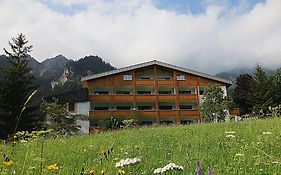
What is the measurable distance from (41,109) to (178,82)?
21949 millimetres

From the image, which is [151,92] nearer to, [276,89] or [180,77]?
[180,77]

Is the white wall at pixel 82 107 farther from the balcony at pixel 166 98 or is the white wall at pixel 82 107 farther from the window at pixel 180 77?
the window at pixel 180 77

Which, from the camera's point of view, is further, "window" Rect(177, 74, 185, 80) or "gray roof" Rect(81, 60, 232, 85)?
"window" Rect(177, 74, 185, 80)

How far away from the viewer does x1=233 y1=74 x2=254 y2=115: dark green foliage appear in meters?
54.5

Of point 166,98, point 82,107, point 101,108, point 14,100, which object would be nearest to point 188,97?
point 166,98

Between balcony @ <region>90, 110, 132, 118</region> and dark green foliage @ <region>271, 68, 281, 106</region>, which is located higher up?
dark green foliage @ <region>271, 68, 281, 106</region>

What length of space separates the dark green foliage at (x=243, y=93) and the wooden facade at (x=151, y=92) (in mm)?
7506

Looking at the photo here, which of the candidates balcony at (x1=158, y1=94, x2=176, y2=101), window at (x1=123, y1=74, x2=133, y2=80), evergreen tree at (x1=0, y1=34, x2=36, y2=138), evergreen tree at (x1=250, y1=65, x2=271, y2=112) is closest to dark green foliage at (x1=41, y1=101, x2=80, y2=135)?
evergreen tree at (x1=0, y1=34, x2=36, y2=138)

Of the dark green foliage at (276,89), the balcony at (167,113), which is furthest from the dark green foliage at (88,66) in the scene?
the balcony at (167,113)

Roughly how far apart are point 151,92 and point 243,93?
15.7 metres

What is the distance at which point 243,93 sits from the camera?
182 ft

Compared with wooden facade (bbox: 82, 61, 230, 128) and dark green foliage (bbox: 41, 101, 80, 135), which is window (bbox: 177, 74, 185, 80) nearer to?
wooden facade (bbox: 82, 61, 230, 128)

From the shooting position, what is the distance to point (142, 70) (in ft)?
157

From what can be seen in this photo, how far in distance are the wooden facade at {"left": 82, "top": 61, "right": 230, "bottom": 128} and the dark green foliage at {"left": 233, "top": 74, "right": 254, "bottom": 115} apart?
7.51m
